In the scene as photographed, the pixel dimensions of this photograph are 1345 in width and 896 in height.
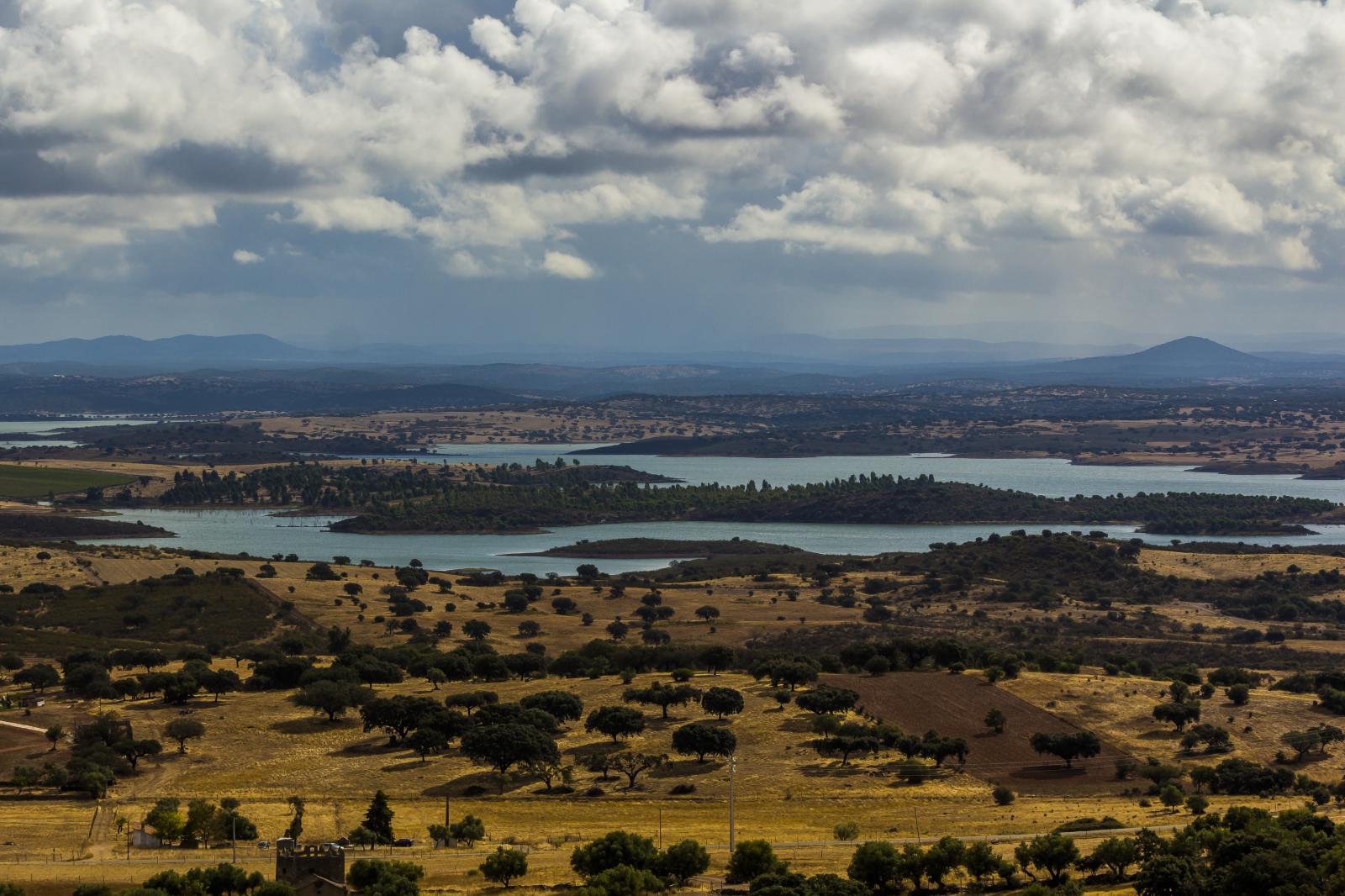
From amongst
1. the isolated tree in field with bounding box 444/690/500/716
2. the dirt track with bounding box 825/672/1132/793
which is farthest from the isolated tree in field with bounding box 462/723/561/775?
the dirt track with bounding box 825/672/1132/793

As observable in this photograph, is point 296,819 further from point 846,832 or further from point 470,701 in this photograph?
point 470,701

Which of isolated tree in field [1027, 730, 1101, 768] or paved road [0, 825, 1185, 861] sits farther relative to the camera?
isolated tree in field [1027, 730, 1101, 768]

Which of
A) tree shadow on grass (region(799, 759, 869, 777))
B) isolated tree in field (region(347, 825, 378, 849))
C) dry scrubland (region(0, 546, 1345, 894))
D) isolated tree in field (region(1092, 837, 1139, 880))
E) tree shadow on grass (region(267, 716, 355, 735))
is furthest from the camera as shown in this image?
tree shadow on grass (region(267, 716, 355, 735))

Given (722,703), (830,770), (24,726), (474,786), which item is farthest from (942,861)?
(24,726)

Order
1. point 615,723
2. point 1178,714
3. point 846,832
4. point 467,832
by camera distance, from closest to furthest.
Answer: point 467,832, point 846,832, point 615,723, point 1178,714

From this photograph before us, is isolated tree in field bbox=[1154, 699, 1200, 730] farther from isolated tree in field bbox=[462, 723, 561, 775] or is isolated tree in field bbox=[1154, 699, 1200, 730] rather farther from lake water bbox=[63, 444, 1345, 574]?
lake water bbox=[63, 444, 1345, 574]

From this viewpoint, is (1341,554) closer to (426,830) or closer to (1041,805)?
(1041,805)
